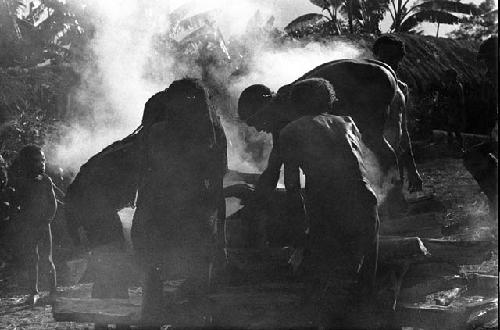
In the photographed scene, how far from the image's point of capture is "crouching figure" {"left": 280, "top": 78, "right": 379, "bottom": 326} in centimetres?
431

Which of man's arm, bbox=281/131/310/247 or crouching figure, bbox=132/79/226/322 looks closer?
man's arm, bbox=281/131/310/247

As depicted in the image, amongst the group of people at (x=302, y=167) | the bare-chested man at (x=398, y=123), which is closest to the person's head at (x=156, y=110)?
the group of people at (x=302, y=167)

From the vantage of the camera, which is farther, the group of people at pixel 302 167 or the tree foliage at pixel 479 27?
the tree foliage at pixel 479 27

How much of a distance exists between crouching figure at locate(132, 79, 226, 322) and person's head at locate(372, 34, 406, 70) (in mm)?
2398

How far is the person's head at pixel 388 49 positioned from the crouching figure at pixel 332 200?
2.34 meters

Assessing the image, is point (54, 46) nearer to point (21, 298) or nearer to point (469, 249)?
point (21, 298)

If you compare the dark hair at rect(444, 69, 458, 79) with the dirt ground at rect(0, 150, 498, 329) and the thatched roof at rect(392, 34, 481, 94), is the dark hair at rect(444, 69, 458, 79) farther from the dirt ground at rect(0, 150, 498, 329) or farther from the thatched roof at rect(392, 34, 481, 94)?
the dirt ground at rect(0, 150, 498, 329)

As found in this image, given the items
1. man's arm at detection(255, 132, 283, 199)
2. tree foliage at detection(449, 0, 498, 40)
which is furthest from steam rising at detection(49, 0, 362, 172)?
tree foliage at detection(449, 0, 498, 40)

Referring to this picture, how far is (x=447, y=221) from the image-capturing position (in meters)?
7.12

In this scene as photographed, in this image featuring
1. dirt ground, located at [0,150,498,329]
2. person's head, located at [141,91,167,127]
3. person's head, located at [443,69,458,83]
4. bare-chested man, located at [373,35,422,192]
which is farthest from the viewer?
person's head, located at [443,69,458,83]

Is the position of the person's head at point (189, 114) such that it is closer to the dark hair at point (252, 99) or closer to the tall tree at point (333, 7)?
the dark hair at point (252, 99)

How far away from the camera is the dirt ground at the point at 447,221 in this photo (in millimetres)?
6307

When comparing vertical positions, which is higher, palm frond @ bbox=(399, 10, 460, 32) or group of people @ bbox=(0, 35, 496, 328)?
palm frond @ bbox=(399, 10, 460, 32)

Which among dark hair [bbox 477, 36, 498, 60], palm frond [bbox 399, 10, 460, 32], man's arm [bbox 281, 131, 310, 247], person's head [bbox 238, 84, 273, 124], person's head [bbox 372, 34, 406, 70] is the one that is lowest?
man's arm [bbox 281, 131, 310, 247]
